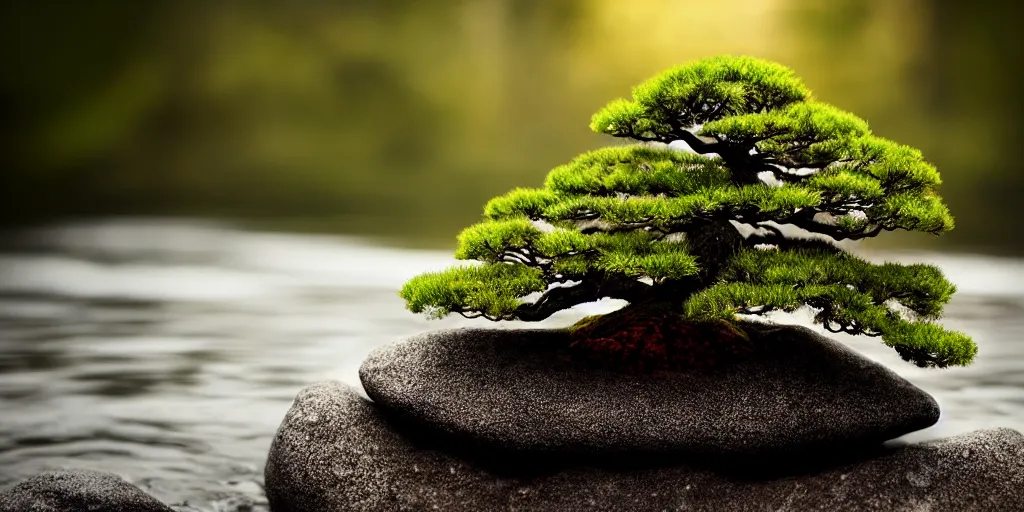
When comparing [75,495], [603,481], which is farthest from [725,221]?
[75,495]

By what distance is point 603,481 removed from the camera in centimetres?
290

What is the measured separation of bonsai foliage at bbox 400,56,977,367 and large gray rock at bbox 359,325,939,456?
0.61 ft

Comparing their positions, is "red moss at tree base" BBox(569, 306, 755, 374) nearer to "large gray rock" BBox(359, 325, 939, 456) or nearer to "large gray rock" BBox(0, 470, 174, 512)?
"large gray rock" BBox(359, 325, 939, 456)

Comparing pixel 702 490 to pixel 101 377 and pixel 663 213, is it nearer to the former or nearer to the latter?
pixel 663 213

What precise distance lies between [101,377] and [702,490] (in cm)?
351

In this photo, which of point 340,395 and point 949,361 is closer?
point 949,361

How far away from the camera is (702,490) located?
2857 mm

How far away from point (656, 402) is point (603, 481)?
290 millimetres

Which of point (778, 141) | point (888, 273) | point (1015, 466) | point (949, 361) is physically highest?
point (778, 141)

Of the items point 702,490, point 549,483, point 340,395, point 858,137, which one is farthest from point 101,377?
point 858,137

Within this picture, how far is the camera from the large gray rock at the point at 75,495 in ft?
9.50

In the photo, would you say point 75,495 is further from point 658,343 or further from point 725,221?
point 725,221

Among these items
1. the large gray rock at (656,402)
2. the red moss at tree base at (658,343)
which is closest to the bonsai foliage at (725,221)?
the red moss at tree base at (658,343)

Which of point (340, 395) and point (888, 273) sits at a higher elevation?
point (888, 273)
